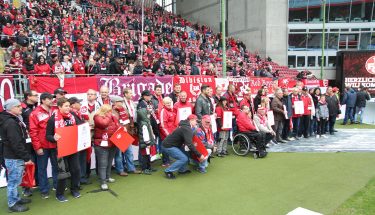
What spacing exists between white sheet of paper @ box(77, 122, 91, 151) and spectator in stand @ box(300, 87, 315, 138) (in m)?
7.83

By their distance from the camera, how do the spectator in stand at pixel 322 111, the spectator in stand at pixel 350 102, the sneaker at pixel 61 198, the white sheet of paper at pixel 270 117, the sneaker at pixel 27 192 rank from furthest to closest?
the spectator in stand at pixel 350 102 → the spectator in stand at pixel 322 111 → the white sheet of paper at pixel 270 117 → the sneaker at pixel 27 192 → the sneaker at pixel 61 198

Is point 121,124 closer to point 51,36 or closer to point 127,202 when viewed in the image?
point 127,202

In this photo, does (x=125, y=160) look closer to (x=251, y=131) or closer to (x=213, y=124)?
(x=213, y=124)

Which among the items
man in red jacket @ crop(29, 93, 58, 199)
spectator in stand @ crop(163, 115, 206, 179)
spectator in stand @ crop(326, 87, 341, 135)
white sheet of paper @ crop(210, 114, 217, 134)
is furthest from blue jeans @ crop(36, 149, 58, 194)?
spectator in stand @ crop(326, 87, 341, 135)

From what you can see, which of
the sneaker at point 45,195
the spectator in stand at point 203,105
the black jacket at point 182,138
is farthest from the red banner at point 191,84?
the sneaker at point 45,195

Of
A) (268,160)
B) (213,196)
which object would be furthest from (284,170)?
(213,196)

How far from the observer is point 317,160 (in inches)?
319

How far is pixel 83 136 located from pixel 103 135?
1.37 feet

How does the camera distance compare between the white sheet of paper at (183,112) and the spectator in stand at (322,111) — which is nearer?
the white sheet of paper at (183,112)

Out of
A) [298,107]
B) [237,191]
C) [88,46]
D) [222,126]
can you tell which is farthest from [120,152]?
[88,46]

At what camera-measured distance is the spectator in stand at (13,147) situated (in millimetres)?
4953

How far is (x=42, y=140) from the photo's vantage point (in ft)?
18.5

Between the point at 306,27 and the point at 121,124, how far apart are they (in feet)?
101

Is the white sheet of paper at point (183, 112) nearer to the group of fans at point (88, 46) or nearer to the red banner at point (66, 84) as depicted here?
the red banner at point (66, 84)
